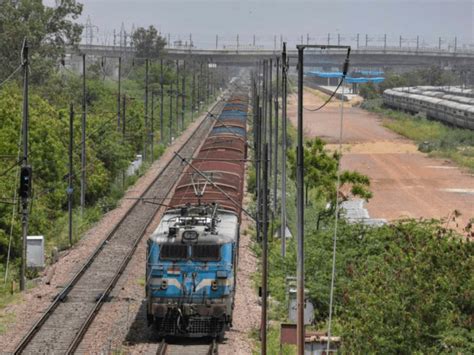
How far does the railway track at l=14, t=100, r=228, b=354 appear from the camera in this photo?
23.1 meters

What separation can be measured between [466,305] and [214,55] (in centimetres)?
13304

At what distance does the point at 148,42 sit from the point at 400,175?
86922mm

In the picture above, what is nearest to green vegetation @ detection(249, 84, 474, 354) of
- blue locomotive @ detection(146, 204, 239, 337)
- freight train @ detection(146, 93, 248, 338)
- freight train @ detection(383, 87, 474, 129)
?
freight train @ detection(146, 93, 248, 338)

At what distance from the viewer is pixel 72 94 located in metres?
73.7

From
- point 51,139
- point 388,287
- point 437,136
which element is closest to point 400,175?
point 437,136

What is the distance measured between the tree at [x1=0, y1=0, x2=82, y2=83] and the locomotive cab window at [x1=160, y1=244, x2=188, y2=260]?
156 ft

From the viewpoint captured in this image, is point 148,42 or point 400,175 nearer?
point 400,175

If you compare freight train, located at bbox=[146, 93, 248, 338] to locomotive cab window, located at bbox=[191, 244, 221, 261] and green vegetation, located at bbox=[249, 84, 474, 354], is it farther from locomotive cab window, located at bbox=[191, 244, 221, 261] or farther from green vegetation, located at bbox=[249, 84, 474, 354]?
green vegetation, located at bbox=[249, 84, 474, 354]

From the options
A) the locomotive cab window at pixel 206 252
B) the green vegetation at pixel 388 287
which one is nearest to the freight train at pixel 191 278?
the locomotive cab window at pixel 206 252

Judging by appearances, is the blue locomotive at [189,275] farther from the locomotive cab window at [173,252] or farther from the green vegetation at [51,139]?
the green vegetation at [51,139]

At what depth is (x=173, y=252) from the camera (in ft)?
73.2

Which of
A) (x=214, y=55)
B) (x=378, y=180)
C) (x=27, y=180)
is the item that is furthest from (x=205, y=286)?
(x=214, y=55)

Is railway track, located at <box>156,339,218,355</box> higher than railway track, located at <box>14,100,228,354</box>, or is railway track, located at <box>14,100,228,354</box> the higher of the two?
railway track, located at <box>156,339,218,355</box>

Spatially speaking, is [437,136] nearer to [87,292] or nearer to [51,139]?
[51,139]
